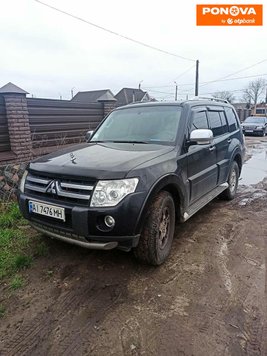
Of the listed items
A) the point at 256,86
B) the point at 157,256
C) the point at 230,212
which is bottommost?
the point at 230,212

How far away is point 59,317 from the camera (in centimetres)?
229

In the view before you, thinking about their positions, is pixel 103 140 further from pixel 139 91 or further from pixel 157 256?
pixel 139 91

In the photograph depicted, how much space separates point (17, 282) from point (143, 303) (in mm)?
1282

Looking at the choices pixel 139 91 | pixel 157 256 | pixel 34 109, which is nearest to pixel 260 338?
pixel 157 256

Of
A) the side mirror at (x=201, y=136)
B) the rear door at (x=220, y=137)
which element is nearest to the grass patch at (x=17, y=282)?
the side mirror at (x=201, y=136)

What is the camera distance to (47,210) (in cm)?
267

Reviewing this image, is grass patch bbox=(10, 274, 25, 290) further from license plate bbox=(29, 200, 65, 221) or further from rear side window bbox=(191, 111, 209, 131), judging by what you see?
rear side window bbox=(191, 111, 209, 131)

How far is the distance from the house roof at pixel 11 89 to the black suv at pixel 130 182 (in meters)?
2.32

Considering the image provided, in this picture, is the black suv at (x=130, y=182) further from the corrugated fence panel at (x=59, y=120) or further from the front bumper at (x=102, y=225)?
the corrugated fence panel at (x=59, y=120)

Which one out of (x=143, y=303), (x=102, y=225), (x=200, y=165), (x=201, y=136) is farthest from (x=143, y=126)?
(x=143, y=303)

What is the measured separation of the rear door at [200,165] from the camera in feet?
11.5

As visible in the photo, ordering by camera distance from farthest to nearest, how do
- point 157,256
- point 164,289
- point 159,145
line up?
point 159,145, point 157,256, point 164,289

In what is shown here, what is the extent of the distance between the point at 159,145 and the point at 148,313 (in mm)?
1834

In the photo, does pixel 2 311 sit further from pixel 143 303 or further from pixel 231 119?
pixel 231 119
